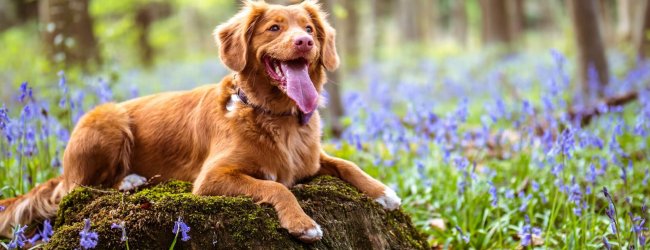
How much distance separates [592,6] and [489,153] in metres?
3.88

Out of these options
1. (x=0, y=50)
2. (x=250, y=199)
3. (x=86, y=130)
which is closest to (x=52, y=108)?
(x=86, y=130)

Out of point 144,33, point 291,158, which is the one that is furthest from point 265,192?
point 144,33

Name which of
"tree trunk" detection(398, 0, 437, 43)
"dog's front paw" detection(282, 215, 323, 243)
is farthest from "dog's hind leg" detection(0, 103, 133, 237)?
"tree trunk" detection(398, 0, 437, 43)

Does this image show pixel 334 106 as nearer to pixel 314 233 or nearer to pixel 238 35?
pixel 238 35

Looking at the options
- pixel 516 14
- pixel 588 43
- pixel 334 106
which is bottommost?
pixel 516 14

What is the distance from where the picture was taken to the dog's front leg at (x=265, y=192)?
287 centimetres

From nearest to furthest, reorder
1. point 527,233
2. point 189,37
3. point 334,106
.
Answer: point 527,233 → point 334,106 → point 189,37

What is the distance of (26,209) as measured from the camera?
352cm

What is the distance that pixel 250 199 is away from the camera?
2.99 meters

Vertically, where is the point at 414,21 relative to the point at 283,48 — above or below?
below

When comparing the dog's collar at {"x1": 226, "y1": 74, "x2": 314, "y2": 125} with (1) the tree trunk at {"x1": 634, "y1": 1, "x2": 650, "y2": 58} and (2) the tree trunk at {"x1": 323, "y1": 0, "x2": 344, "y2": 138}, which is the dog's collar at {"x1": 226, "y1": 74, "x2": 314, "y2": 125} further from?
(1) the tree trunk at {"x1": 634, "y1": 1, "x2": 650, "y2": 58}

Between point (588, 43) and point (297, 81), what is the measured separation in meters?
6.90

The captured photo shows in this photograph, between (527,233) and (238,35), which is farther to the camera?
(527,233)

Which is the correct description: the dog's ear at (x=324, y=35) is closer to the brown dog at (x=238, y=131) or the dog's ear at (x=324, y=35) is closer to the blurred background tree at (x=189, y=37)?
the brown dog at (x=238, y=131)
